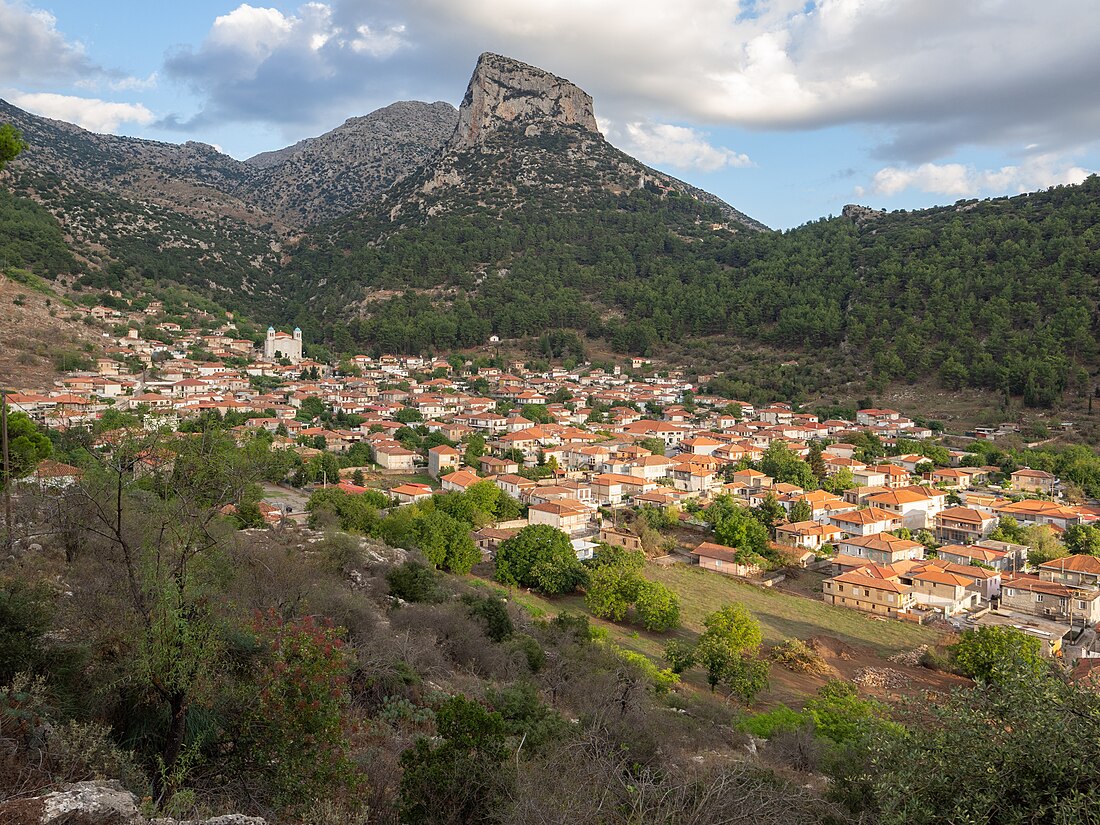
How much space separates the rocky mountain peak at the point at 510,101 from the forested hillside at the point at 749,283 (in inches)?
816

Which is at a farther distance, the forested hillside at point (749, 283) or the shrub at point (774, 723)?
the forested hillside at point (749, 283)

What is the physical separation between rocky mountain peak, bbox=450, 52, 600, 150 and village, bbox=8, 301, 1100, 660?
70.0 metres

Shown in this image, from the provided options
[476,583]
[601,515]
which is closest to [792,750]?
[476,583]

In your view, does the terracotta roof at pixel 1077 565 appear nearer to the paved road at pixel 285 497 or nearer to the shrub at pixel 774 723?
the shrub at pixel 774 723

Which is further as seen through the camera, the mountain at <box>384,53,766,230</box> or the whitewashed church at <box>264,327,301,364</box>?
the mountain at <box>384,53,766,230</box>

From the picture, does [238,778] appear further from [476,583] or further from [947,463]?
[947,463]

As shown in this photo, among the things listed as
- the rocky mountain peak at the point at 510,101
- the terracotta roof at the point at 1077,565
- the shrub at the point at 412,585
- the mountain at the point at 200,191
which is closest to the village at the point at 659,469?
the terracotta roof at the point at 1077,565

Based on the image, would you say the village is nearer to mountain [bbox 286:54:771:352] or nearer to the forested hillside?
the forested hillside

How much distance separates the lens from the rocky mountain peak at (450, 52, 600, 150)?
11681cm

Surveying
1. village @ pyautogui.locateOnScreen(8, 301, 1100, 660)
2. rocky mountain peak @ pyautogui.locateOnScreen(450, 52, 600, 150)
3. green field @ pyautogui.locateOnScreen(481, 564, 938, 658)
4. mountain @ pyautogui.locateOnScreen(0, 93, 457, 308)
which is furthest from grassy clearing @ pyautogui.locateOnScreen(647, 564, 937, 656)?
rocky mountain peak @ pyautogui.locateOnScreen(450, 52, 600, 150)

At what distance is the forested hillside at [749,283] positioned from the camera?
58.0m

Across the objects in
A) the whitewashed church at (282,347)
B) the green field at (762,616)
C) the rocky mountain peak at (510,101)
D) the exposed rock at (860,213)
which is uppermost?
the rocky mountain peak at (510,101)

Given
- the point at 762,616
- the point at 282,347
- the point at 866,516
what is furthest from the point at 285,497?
the point at 282,347

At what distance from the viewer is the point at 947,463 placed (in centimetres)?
4156
